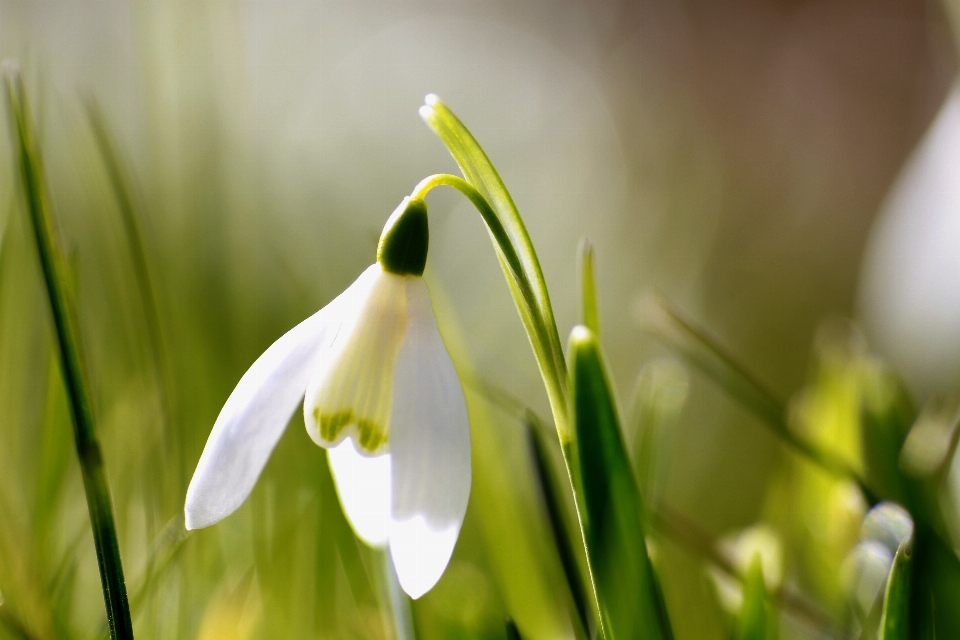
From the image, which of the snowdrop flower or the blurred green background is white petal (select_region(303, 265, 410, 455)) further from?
the blurred green background

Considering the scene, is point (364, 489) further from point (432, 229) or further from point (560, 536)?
point (432, 229)

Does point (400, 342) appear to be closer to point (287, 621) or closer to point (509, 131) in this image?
point (287, 621)

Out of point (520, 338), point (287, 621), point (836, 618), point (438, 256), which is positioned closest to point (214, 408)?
point (287, 621)

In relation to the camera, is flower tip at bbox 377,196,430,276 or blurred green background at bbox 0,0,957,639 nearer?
flower tip at bbox 377,196,430,276

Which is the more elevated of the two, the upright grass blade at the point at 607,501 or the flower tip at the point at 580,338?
the flower tip at the point at 580,338

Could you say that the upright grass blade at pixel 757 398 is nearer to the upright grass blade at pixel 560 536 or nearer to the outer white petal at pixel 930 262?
the upright grass blade at pixel 560 536

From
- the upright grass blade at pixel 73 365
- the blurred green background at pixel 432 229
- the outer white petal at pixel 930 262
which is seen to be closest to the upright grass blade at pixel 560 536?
the blurred green background at pixel 432 229

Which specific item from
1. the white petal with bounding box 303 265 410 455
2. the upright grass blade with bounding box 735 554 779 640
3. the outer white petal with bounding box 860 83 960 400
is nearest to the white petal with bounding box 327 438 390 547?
the white petal with bounding box 303 265 410 455
